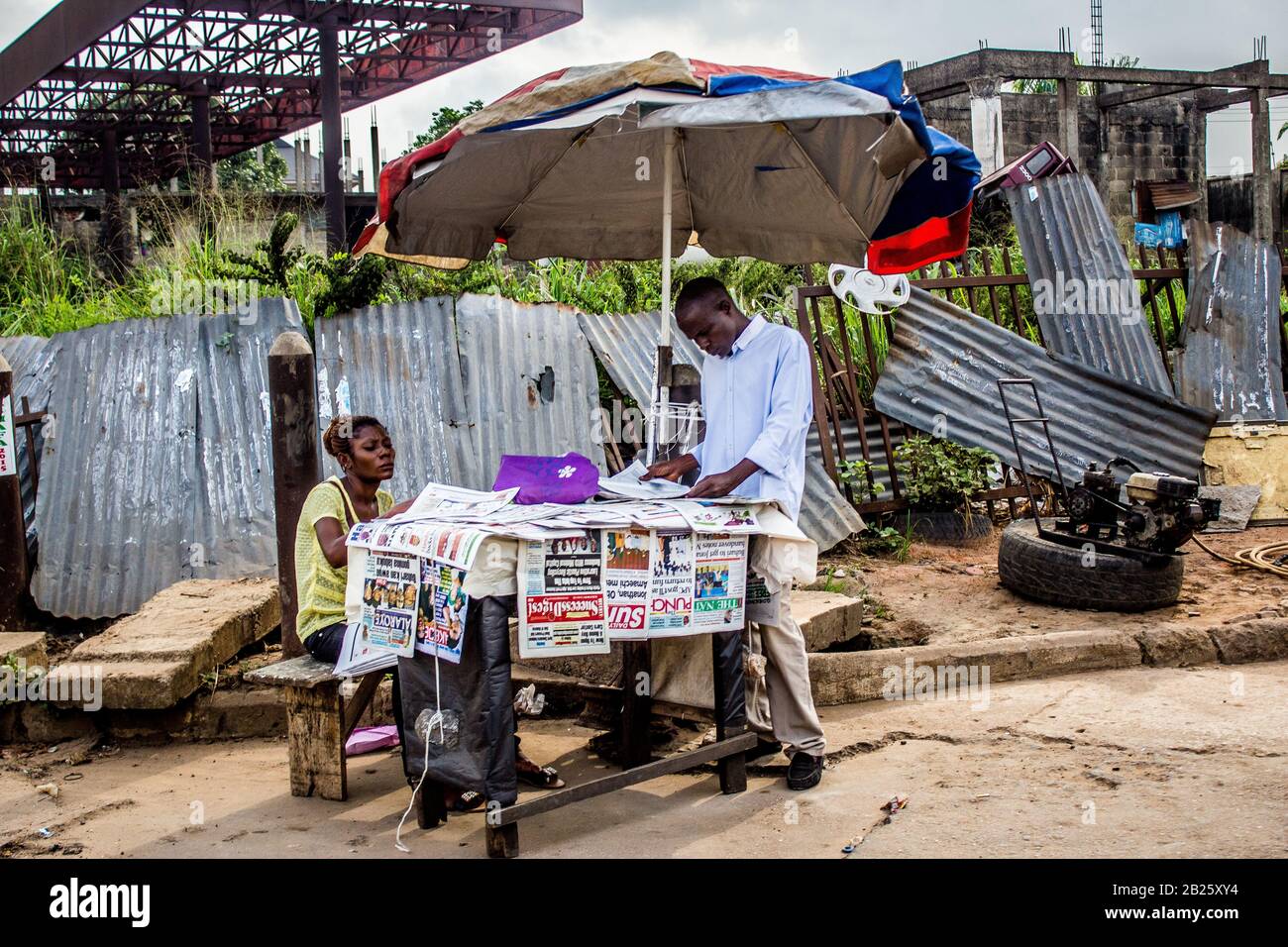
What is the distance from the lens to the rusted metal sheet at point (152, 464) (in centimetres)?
748

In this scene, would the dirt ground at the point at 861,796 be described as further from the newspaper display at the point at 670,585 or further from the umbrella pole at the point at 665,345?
the umbrella pole at the point at 665,345

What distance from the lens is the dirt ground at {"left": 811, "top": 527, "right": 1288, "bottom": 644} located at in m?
6.73

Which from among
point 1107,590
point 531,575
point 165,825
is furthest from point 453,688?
point 1107,590

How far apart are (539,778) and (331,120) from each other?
11786 mm

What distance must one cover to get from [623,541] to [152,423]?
4.83 meters

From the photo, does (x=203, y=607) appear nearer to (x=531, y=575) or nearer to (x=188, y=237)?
(x=531, y=575)

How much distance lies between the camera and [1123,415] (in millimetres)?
9438

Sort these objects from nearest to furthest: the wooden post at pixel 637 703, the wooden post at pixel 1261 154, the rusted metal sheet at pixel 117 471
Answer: the wooden post at pixel 637 703
the rusted metal sheet at pixel 117 471
the wooden post at pixel 1261 154

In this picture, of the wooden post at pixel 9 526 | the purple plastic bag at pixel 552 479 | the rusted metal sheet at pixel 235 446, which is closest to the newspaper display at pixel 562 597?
the purple plastic bag at pixel 552 479

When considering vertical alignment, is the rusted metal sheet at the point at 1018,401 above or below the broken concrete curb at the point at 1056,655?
above

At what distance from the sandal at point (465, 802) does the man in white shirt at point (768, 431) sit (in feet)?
4.03

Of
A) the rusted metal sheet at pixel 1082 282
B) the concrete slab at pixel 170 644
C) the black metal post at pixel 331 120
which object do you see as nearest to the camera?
the concrete slab at pixel 170 644

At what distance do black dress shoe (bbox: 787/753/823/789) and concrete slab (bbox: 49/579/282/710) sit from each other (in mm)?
2981

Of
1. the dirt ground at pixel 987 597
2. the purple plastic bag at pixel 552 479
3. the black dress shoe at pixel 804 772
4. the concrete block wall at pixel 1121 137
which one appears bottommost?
the black dress shoe at pixel 804 772
